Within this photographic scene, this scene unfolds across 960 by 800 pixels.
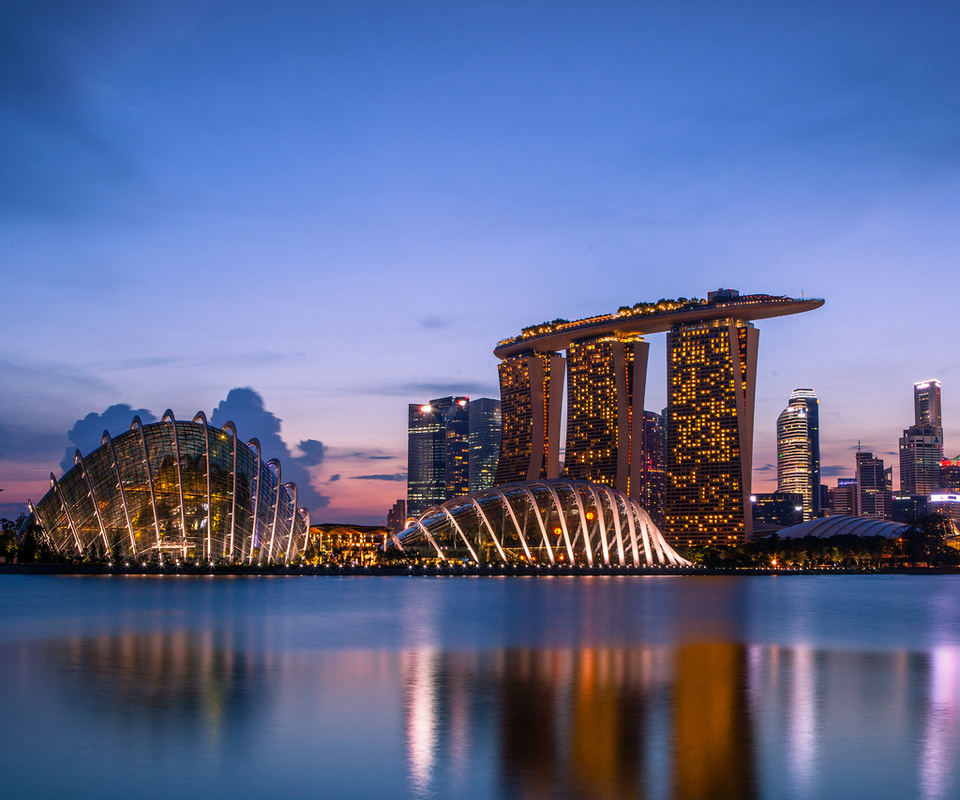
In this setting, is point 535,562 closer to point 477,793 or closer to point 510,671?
point 510,671

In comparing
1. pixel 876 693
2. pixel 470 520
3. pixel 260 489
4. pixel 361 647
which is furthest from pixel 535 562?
pixel 876 693

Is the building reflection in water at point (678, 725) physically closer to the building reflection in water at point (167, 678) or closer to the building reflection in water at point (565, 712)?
the building reflection in water at point (565, 712)

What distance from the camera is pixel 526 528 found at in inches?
5236

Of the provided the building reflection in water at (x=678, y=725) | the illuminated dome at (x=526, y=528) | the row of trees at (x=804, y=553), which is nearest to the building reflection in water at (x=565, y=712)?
the building reflection in water at (x=678, y=725)

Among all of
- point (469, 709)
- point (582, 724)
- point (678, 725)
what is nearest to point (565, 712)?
point (582, 724)

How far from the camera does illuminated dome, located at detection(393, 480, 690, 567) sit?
131375 millimetres

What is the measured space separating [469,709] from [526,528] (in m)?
111

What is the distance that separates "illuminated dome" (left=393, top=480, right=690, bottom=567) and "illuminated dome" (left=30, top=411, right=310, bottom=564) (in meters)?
36.0

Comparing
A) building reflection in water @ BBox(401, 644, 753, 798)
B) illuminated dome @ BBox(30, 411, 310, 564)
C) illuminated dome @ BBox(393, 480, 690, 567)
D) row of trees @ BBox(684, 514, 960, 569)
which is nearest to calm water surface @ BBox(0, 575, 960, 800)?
building reflection in water @ BBox(401, 644, 753, 798)

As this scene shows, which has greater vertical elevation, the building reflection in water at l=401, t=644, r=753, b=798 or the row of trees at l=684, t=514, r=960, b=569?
the building reflection in water at l=401, t=644, r=753, b=798

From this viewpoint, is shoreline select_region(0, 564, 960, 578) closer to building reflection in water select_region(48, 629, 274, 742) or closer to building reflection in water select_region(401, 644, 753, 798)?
building reflection in water select_region(48, 629, 274, 742)

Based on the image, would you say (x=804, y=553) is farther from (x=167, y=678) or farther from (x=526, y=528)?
(x=167, y=678)

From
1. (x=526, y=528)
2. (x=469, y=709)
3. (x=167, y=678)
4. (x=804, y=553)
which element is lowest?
(x=804, y=553)

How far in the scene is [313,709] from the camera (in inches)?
918
